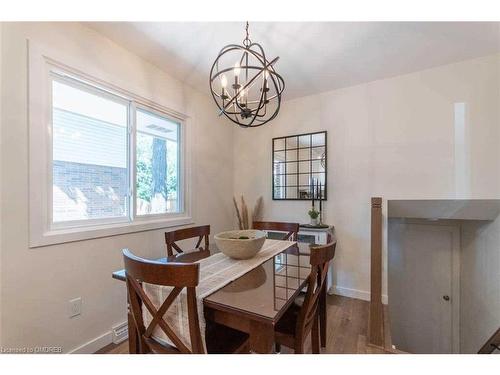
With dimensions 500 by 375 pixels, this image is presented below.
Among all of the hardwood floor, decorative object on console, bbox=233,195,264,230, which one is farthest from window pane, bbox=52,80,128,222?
decorative object on console, bbox=233,195,264,230

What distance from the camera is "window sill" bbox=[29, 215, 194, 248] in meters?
1.43

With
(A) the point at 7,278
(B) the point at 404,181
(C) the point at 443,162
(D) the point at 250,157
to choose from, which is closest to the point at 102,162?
(A) the point at 7,278

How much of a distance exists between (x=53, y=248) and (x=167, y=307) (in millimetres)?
1117

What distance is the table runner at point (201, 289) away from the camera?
96cm

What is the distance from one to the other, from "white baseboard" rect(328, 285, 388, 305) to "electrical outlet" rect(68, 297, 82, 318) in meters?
2.44

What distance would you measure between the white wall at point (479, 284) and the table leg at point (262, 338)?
96.4 inches

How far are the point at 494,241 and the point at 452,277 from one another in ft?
2.64

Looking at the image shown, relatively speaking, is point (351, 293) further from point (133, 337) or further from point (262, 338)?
point (133, 337)

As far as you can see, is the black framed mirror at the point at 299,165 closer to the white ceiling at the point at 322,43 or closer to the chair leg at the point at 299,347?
the white ceiling at the point at 322,43

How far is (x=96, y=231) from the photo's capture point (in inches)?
66.9

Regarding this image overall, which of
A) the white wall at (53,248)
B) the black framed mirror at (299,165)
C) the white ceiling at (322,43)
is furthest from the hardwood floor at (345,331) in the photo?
the white ceiling at (322,43)

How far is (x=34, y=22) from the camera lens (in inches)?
55.1

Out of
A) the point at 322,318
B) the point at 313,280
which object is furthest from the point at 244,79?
the point at 322,318
